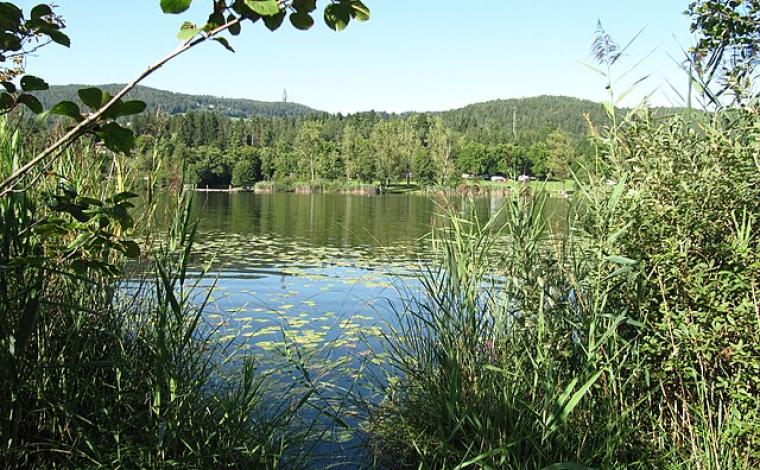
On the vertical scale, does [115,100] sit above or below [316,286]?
above

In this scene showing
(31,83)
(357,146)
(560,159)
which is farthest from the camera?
(357,146)

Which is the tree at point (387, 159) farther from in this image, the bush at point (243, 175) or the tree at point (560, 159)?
the tree at point (560, 159)

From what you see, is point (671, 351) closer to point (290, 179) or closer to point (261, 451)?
point (261, 451)

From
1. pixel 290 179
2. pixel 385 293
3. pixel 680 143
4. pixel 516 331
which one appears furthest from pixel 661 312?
pixel 290 179

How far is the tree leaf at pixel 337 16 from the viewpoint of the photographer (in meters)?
1.43

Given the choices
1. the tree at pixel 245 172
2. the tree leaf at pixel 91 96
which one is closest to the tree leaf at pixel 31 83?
the tree leaf at pixel 91 96

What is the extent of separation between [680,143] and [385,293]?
21.8ft

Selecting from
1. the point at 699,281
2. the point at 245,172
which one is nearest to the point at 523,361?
the point at 699,281

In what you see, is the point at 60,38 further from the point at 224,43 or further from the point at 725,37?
the point at 725,37

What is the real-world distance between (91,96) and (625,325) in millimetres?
2976

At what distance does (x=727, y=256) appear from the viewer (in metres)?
3.12

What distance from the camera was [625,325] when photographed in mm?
3447

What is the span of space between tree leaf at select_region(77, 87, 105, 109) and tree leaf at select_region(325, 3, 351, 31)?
0.55 m

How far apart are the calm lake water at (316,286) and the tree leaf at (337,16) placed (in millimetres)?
2040
